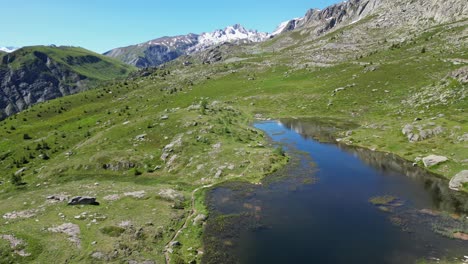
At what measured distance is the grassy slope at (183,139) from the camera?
121ft

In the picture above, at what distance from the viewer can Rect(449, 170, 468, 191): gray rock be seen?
1794 inches

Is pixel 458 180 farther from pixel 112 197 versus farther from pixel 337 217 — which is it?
pixel 112 197

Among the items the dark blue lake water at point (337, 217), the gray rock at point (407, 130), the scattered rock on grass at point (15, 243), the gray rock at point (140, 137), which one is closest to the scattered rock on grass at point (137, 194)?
the dark blue lake water at point (337, 217)

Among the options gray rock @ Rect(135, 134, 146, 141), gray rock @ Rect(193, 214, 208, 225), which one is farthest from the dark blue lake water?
gray rock @ Rect(135, 134, 146, 141)

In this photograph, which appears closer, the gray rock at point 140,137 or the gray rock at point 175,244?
the gray rock at point 175,244

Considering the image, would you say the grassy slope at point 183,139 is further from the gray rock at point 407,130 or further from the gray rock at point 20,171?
the gray rock at point 20,171

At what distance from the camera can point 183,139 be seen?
6838 centimetres

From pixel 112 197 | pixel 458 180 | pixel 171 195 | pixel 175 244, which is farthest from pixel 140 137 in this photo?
pixel 458 180

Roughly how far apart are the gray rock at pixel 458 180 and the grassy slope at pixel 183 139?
4290 millimetres

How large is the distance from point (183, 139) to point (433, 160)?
47381 mm

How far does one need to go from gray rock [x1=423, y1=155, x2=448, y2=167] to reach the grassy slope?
1316mm

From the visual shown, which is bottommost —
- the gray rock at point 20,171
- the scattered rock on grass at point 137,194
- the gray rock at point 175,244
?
the gray rock at point 20,171

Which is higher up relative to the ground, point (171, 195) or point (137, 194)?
point (137, 194)

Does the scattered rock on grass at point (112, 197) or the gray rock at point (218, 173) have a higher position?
the gray rock at point (218, 173)
